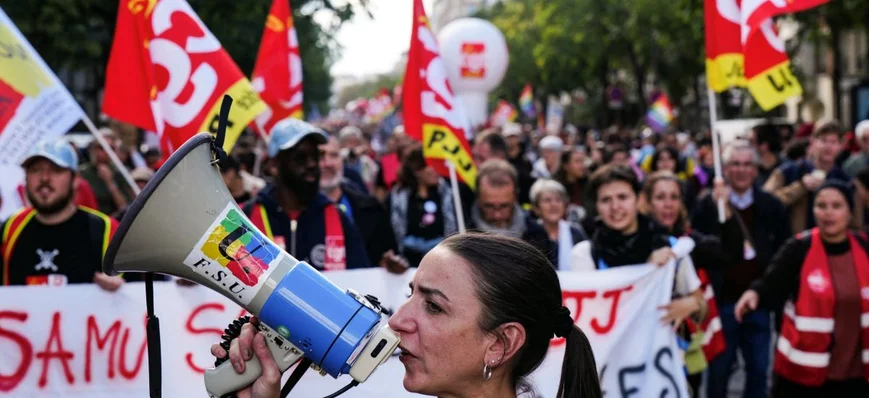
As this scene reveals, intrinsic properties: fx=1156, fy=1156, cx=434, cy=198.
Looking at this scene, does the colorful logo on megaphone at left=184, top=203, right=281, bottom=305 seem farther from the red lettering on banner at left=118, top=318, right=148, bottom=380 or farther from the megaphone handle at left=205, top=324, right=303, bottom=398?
the red lettering on banner at left=118, top=318, right=148, bottom=380

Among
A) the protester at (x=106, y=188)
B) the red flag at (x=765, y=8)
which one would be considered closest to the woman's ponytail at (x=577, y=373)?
the red flag at (x=765, y=8)

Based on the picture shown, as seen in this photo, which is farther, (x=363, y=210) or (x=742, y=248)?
(x=742, y=248)

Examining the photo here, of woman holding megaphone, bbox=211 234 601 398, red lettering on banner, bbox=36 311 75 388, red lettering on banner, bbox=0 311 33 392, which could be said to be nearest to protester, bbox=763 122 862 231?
red lettering on banner, bbox=36 311 75 388

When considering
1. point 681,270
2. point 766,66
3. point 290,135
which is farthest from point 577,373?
point 766,66

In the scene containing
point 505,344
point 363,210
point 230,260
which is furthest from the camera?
point 363,210

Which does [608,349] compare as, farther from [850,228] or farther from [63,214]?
[63,214]

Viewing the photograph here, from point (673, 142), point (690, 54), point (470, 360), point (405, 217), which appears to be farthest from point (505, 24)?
point (470, 360)

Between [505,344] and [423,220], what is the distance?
515cm

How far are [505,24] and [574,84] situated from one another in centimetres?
625

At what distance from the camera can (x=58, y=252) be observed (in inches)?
194

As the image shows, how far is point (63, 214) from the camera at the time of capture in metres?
4.98

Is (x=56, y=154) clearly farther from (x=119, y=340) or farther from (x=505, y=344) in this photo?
(x=505, y=344)

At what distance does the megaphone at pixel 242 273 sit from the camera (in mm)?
2242

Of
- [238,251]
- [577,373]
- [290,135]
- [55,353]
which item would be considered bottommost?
[55,353]
